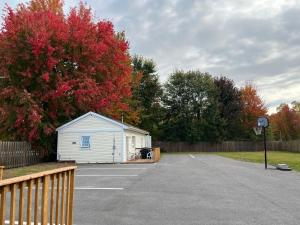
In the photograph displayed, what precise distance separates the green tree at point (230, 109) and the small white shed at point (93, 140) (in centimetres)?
3092

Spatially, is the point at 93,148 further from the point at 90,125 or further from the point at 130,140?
the point at 130,140

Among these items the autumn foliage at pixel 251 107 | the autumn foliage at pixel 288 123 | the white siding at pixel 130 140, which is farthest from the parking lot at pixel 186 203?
the autumn foliage at pixel 288 123

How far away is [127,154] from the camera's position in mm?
30812

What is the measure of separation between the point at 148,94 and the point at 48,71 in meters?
26.5

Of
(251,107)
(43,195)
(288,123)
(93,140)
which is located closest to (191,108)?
(251,107)

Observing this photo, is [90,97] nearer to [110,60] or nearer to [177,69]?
[110,60]

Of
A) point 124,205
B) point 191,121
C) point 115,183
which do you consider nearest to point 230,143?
point 191,121

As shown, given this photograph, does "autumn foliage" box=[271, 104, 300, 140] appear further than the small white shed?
Yes

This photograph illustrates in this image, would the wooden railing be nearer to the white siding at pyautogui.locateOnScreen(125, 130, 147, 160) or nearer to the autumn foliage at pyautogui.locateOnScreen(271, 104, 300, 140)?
the white siding at pyautogui.locateOnScreen(125, 130, 147, 160)

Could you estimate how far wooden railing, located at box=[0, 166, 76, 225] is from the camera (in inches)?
143

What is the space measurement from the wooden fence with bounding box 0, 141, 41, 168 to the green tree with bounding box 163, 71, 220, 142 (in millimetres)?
29378

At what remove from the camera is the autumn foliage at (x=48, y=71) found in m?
29.5

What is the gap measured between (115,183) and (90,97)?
17.8m

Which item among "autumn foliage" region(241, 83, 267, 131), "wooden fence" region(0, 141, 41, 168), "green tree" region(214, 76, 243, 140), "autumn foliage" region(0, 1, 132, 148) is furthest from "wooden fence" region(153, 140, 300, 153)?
"wooden fence" region(0, 141, 41, 168)
